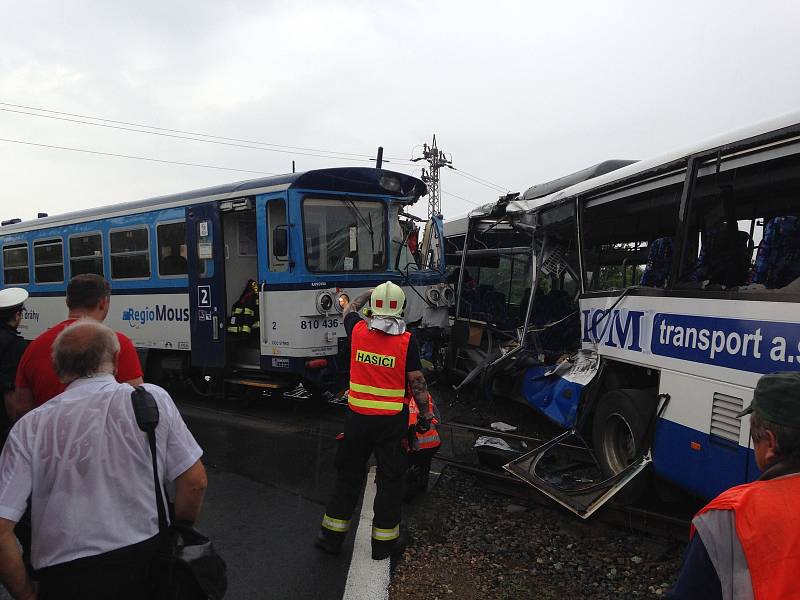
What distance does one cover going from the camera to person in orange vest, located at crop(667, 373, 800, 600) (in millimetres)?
1375

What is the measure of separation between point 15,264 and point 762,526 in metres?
13.6

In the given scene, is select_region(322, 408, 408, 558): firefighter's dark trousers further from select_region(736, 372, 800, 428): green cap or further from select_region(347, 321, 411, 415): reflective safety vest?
select_region(736, 372, 800, 428): green cap

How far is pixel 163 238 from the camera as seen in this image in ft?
28.3

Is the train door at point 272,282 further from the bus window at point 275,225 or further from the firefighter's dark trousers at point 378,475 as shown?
the firefighter's dark trousers at point 378,475

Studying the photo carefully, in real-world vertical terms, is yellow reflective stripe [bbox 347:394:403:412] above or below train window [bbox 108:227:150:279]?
below

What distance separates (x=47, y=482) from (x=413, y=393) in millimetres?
2565

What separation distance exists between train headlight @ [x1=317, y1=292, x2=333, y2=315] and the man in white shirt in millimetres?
5181

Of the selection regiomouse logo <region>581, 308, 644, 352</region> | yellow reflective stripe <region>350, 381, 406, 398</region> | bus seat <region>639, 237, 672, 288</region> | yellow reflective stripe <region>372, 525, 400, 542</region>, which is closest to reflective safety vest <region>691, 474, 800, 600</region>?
yellow reflective stripe <region>350, 381, 406, 398</region>

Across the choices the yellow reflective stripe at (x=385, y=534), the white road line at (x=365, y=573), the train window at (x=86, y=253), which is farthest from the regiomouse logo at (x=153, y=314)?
the yellow reflective stripe at (x=385, y=534)

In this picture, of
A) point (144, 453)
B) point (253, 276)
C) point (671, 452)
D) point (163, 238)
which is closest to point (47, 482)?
point (144, 453)

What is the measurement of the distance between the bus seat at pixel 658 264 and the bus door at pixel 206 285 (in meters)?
5.31

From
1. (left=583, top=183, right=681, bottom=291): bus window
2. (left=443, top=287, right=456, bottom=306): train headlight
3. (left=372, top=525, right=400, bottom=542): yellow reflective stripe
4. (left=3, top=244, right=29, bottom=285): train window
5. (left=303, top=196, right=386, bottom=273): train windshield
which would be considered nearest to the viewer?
(left=372, top=525, right=400, bottom=542): yellow reflective stripe

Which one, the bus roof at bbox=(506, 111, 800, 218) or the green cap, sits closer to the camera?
the green cap

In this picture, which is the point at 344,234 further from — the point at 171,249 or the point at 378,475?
the point at 378,475
